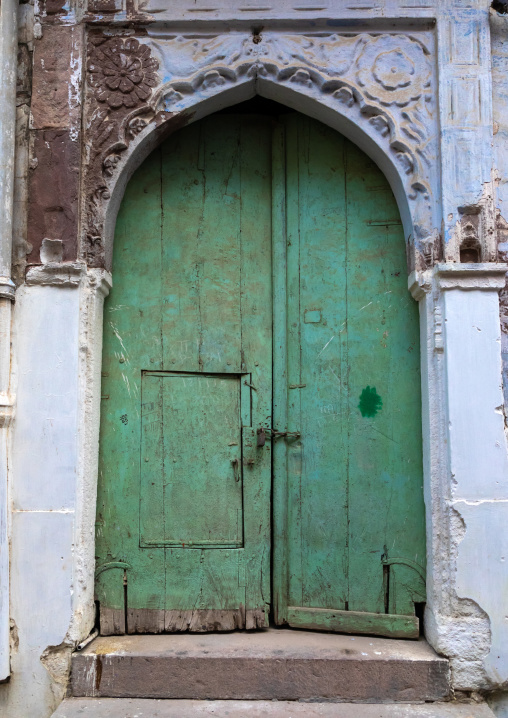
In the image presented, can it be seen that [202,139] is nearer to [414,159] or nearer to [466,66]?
[414,159]

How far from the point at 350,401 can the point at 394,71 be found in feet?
5.27

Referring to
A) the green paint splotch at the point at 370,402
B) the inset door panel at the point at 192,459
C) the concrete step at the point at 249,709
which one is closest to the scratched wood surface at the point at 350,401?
the green paint splotch at the point at 370,402

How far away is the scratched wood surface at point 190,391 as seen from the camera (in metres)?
3.06

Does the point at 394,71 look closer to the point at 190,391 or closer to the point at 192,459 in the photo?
the point at 190,391

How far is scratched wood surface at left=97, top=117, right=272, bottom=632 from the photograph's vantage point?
3057 mm

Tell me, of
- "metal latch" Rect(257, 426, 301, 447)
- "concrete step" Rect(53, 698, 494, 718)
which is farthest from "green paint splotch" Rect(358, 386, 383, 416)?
"concrete step" Rect(53, 698, 494, 718)

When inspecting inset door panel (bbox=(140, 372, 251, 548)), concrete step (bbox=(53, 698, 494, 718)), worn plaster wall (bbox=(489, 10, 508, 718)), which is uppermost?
worn plaster wall (bbox=(489, 10, 508, 718))

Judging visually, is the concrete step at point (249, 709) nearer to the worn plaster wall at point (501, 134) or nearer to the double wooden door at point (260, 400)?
the double wooden door at point (260, 400)

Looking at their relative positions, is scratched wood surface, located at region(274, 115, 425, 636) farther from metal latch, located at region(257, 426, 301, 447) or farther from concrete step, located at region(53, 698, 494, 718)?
concrete step, located at region(53, 698, 494, 718)

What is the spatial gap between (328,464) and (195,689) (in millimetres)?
1174

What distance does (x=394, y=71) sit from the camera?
3016 millimetres

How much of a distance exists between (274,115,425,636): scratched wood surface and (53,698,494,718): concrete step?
0.38 m

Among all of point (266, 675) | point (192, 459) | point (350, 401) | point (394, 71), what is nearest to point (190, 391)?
point (192, 459)

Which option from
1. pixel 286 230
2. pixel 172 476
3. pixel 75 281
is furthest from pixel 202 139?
pixel 172 476
